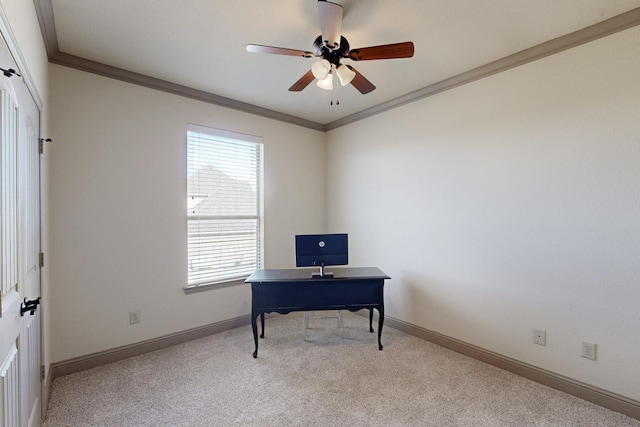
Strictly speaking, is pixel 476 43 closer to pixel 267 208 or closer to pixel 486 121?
pixel 486 121

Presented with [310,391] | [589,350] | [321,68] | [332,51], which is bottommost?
[310,391]

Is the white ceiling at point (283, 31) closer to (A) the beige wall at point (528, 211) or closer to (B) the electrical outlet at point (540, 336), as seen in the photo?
(A) the beige wall at point (528, 211)

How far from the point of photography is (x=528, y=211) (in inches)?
94.4

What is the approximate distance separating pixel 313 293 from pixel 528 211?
200 centimetres

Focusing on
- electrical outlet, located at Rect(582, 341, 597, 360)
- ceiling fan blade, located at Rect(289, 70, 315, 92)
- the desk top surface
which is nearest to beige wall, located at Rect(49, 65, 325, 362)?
the desk top surface

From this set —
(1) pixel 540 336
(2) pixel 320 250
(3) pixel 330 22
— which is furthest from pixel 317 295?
(3) pixel 330 22

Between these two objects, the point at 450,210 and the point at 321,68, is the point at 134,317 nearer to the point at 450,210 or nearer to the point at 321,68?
the point at 321,68

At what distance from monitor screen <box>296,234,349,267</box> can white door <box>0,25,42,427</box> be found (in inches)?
76.3

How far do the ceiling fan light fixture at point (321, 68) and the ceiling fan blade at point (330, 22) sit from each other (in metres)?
0.11

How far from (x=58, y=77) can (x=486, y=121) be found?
12.2ft

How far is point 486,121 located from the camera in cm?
265

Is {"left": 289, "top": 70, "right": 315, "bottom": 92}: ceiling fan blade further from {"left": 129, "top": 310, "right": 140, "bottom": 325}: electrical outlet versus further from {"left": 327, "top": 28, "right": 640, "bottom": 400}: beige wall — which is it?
{"left": 129, "top": 310, "right": 140, "bottom": 325}: electrical outlet

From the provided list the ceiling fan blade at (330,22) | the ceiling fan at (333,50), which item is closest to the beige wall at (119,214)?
the ceiling fan at (333,50)

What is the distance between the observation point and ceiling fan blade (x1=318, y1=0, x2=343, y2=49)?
161cm
